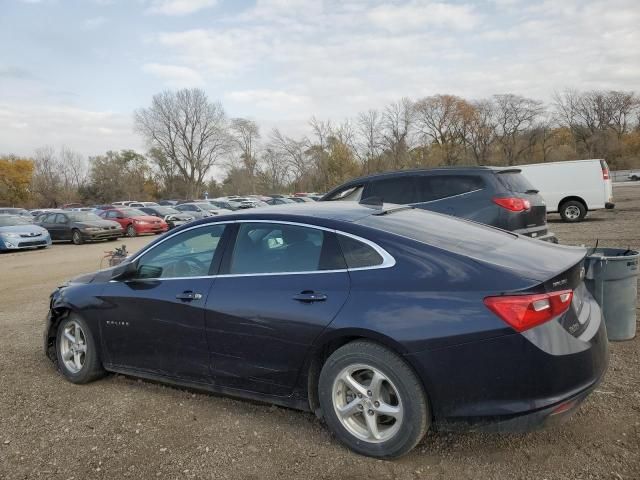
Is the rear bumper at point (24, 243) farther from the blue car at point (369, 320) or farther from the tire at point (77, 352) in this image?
the blue car at point (369, 320)

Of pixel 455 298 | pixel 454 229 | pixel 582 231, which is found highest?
pixel 454 229

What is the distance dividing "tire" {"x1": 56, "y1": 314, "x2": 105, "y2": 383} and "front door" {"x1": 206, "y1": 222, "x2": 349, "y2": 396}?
146cm

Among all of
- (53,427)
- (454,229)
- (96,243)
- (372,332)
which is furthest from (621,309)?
(96,243)

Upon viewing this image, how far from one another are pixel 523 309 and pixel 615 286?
8.10 feet

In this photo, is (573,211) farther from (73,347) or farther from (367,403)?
(73,347)

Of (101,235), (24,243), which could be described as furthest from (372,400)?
(101,235)

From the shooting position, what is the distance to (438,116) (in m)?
73.0

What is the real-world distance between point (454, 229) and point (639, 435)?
169 centimetres

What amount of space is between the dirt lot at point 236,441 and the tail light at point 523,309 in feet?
2.82

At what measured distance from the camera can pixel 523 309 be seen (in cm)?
266

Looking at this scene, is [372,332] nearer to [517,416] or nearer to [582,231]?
[517,416]

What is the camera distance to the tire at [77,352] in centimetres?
442

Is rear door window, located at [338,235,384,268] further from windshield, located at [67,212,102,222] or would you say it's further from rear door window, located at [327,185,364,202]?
windshield, located at [67,212,102,222]

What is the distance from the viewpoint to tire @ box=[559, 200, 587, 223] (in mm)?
17469
